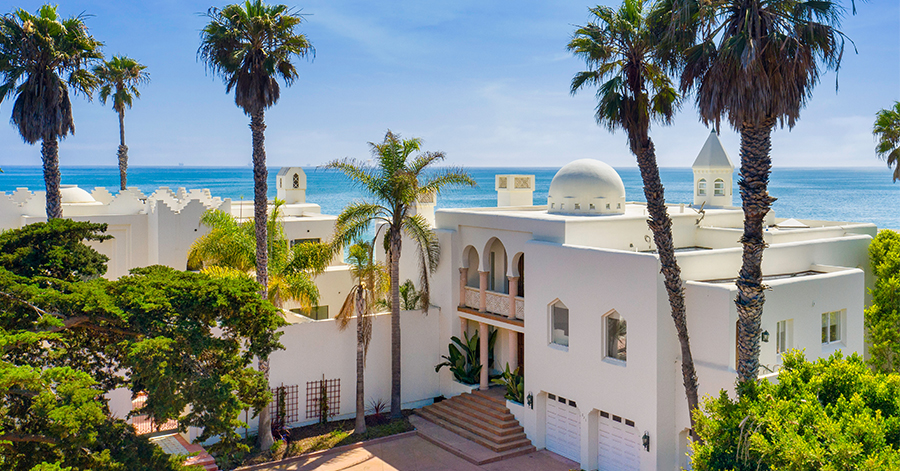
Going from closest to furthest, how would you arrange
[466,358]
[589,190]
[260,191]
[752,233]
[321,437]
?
[752,233], [260,191], [321,437], [589,190], [466,358]

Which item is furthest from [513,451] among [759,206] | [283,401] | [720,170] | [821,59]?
[720,170]

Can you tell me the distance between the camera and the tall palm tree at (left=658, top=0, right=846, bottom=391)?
13688 millimetres

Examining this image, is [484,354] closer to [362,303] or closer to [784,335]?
[362,303]

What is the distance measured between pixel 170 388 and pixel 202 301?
1738mm

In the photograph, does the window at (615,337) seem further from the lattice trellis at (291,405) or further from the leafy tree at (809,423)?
the lattice trellis at (291,405)

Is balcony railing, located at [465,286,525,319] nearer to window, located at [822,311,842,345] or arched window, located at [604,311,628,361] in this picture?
arched window, located at [604,311,628,361]

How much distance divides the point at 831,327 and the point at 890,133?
11.2 metres

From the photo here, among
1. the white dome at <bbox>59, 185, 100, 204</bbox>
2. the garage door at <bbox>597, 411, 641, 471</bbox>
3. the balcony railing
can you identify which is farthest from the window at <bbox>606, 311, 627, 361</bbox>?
the white dome at <bbox>59, 185, 100, 204</bbox>

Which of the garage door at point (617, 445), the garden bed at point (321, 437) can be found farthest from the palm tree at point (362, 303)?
the garage door at point (617, 445)

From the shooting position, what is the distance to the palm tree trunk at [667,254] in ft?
53.7

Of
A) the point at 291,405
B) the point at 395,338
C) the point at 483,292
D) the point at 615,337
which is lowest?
the point at 291,405

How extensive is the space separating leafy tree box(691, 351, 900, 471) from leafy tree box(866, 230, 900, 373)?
31.1ft

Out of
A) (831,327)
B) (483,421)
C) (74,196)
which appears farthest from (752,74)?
(74,196)

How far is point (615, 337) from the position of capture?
1905 cm
